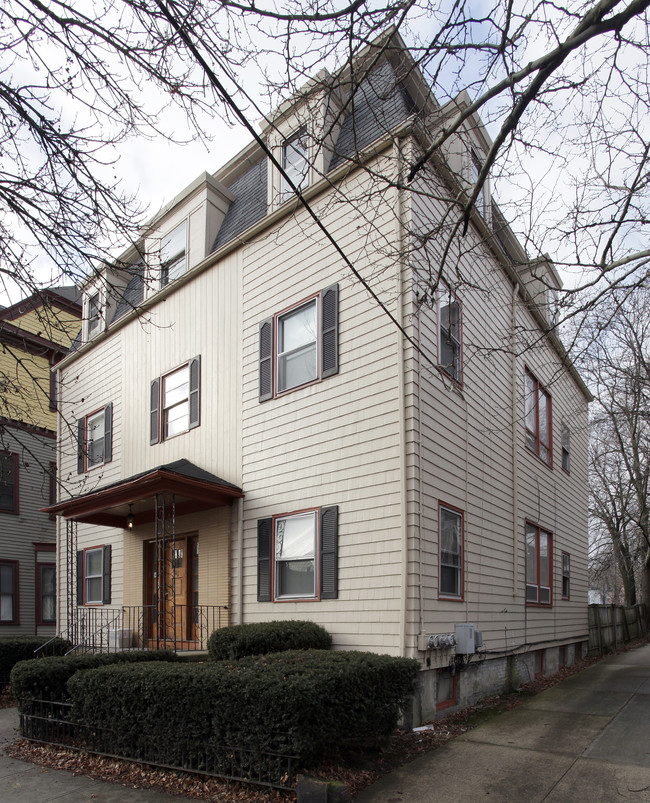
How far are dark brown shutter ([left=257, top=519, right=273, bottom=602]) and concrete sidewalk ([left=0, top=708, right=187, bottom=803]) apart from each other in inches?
148

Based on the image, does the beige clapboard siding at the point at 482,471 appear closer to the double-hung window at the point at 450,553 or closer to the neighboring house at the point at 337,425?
the neighboring house at the point at 337,425

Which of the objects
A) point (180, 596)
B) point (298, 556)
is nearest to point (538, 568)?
point (298, 556)

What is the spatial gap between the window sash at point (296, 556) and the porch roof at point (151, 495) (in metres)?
1.18

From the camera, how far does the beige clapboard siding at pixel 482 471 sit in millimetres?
9055

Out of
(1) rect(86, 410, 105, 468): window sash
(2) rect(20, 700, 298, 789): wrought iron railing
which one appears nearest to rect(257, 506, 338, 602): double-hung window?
(2) rect(20, 700, 298, 789): wrought iron railing

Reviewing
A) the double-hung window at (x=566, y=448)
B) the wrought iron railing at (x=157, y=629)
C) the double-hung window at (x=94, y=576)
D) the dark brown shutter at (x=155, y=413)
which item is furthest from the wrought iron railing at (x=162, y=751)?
the double-hung window at (x=566, y=448)

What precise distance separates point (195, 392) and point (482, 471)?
534 cm

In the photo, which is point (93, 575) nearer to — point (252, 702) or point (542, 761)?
point (252, 702)

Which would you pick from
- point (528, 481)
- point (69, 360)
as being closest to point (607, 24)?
point (528, 481)

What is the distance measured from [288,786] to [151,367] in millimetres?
9971

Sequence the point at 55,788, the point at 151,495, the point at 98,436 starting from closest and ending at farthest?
the point at 55,788 < the point at 151,495 < the point at 98,436

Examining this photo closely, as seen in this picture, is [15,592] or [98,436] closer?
[98,436]

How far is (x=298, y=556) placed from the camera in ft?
32.5

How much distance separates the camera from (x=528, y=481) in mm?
13914
